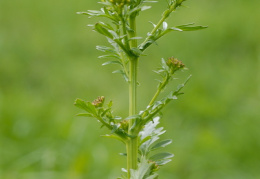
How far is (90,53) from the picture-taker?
618 centimetres

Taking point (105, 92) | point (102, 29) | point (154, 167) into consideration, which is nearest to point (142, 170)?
point (154, 167)

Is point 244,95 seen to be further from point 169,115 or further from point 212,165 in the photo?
point 212,165

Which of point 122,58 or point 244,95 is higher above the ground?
point 122,58

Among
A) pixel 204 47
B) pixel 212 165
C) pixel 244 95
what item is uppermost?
pixel 204 47

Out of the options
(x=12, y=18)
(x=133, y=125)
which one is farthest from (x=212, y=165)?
(x=12, y=18)

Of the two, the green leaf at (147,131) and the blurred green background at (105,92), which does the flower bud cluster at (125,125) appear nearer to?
the green leaf at (147,131)

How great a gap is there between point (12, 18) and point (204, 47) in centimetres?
271

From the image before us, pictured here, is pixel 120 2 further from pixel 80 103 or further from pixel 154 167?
pixel 154 167

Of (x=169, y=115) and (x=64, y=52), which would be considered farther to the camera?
(x=64, y=52)

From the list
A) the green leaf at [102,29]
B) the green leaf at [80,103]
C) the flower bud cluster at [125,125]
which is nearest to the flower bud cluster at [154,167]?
the flower bud cluster at [125,125]

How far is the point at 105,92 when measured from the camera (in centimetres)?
523

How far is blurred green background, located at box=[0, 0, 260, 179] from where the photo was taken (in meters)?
3.87

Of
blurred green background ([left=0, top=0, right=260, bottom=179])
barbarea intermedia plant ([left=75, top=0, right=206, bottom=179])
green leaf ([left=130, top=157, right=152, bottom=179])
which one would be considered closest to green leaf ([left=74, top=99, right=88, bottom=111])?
barbarea intermedia plant ([left=75, top=0, right=206, bottom=179])

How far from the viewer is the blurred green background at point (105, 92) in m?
3.87
